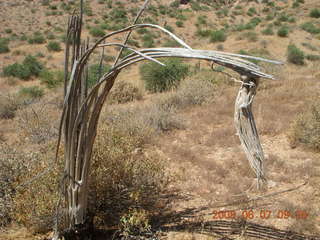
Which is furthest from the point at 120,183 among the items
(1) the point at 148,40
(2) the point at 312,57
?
(1) the point at 148,40

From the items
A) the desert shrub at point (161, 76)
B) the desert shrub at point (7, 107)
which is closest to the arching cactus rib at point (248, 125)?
the desert shrub at point (7, 107)

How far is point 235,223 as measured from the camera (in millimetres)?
2867

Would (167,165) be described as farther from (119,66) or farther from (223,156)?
(119,66)

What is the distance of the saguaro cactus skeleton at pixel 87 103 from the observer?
4.99ft

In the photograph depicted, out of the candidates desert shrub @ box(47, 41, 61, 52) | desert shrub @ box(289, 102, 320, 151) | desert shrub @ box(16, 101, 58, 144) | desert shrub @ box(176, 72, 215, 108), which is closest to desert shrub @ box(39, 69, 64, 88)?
desert shrub @ box(16, 101, 58, 144)

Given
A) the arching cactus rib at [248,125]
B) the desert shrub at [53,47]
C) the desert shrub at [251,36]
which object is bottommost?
the desert shrub at [53,47]

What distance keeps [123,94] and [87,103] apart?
6.63m

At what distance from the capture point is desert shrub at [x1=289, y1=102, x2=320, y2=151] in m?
4.29

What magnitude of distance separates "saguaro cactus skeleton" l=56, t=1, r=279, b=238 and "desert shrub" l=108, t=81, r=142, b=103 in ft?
20.9

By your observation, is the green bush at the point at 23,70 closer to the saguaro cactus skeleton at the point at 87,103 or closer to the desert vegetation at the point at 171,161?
the desert vegetation at the point at 171,161

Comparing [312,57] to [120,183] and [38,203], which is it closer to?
[120,183]
